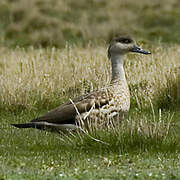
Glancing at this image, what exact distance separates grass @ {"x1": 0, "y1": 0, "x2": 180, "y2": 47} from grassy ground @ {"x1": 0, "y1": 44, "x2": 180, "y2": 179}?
34.3 ft

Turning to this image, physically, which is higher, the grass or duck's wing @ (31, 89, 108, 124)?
the grass

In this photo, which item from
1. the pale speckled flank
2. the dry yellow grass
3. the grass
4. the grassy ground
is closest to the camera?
the grassy ground

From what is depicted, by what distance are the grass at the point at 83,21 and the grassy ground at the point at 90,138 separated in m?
10.5

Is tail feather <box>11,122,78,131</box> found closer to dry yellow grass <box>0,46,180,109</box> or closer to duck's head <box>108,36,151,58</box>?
duck's head <box>108,36,151,58</box>

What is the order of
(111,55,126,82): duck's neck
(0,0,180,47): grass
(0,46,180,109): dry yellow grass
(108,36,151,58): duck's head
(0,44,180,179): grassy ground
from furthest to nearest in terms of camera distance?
1. (0,0,180,47): grass
2. (0,46,180,109): dry yellow grass
3. (108,36,151,58): duck's head
4. (111,55,126,82): duck's neck
5. (0,44,180,179): grassy ground

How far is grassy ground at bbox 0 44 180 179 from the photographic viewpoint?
6898 millimetres

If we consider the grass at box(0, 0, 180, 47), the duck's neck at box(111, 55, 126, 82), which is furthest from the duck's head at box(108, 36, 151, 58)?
the grass at box(0, 0, 180, 47)

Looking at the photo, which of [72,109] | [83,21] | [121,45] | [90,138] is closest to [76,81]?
[121,45]

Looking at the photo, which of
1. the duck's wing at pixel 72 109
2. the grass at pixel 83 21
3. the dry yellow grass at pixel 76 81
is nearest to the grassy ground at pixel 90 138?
the dry yellow grass at pixel 76 81

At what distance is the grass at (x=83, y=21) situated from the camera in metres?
24.8

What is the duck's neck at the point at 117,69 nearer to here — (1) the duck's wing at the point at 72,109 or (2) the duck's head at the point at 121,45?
(2) the duck's head at the point at 121,45

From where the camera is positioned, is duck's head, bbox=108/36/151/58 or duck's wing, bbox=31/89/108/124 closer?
duck's wing, bbox=31/89/108/124

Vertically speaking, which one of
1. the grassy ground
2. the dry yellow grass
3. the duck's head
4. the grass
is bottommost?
the grassy ground

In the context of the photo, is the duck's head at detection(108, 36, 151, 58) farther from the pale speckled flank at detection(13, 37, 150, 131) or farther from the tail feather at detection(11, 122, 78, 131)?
the tail feather at detection(11, 122, 78, 131)
